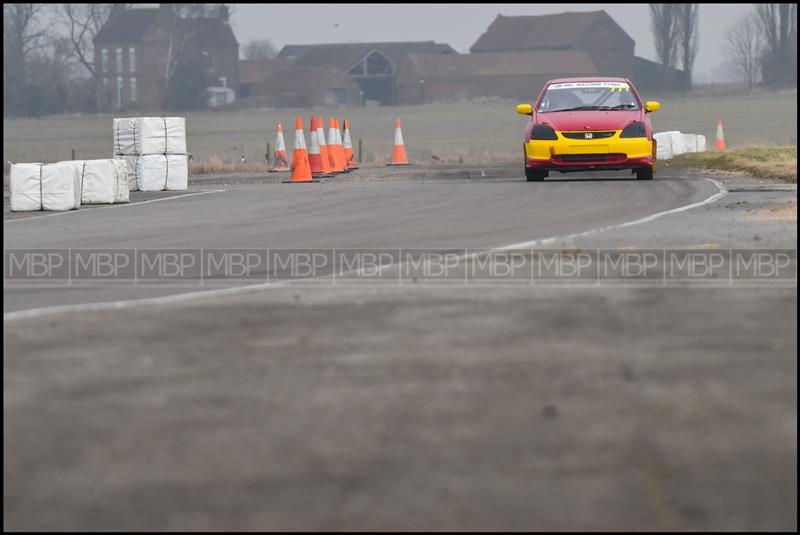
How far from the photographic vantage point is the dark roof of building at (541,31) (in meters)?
164

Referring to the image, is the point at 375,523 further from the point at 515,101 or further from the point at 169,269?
the point at 515,101

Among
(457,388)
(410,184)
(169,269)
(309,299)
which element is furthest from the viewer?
(410,184)

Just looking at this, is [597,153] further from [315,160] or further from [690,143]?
[690,143]

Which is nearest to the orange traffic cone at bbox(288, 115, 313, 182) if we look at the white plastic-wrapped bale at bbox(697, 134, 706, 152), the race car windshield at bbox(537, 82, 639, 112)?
the race car windshield at bbox(537, 82, 639, 112)

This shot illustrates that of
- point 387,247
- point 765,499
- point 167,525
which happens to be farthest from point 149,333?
point 387,247

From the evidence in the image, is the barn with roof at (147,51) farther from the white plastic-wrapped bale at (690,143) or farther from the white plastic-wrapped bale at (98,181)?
the white plastic-wrapped bale at (98,181)

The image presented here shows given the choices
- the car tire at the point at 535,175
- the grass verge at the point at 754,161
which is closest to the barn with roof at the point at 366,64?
the grass verge at the point at 754,161

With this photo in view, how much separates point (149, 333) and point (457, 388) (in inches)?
89.8

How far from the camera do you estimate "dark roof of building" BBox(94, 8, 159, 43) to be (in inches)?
6245

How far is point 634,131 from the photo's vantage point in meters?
23.8

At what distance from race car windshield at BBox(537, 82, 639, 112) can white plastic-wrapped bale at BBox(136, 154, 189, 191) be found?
565 cm

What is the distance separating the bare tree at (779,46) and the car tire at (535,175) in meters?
126

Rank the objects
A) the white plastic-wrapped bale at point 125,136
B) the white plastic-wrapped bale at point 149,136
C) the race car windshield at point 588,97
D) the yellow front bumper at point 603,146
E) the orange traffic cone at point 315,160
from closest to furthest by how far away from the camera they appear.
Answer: the yellow front bumper at point 603,146 < the race car windshield at point 588,97 < the white plastic-wrapped bale at point 149,136 < the white plastic-wrapped bale at point 125,136 < the orange traffic cone at point 315,160

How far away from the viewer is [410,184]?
25.2 metres
